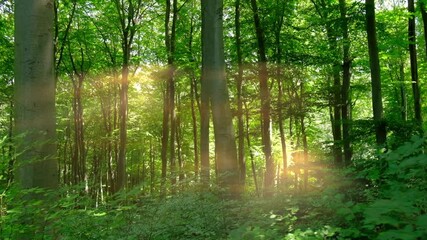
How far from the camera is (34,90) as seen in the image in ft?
16.9

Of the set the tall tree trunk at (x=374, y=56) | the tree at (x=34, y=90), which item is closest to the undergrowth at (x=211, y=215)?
the tree at (x=34, y=90)

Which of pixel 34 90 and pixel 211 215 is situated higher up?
pixel 34 90

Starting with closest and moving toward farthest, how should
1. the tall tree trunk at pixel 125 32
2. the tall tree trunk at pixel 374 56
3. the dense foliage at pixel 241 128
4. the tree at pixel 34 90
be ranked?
the dense foliage at pixel 241 128, the tree at pixel 34 90, the tall tree trunk at pixel 374 56, the tall tree trunk at pixel 125 32

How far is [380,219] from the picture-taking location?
224cm

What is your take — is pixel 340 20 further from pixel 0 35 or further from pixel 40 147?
pixel 0 35

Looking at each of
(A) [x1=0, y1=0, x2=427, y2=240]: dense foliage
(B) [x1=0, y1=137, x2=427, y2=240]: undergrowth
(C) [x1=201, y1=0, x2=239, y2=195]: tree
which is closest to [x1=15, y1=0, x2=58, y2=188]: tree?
(A) [x1=0, y1=0, x2=427, y2=240]: dense foliage

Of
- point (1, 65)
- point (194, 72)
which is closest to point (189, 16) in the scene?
point (194, 72)

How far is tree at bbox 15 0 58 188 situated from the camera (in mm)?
5105

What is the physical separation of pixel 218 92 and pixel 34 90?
4.05 metres

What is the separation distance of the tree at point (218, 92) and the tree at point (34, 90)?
145 inches

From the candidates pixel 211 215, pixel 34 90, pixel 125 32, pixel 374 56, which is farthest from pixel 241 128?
pixel 34 90

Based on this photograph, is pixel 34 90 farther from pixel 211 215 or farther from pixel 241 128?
pixel 241 128

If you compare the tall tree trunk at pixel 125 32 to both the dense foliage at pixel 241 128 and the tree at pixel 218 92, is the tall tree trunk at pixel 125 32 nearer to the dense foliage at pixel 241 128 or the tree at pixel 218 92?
the dense foliage at pixel 241 128

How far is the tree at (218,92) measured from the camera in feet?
26.5
